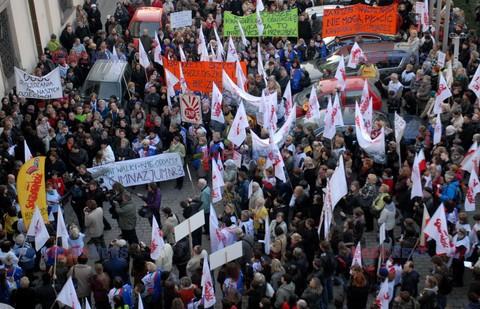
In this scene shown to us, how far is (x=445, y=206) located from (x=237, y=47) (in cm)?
1081

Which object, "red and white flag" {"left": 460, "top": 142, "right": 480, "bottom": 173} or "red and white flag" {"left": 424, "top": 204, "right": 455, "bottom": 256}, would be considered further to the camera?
"red and white flag" {"left": 460, "top": 142, "right": 480, "bottom": 173}

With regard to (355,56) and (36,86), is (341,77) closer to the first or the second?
(355,56)

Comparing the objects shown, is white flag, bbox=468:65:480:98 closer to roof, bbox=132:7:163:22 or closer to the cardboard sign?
the cardboard sign

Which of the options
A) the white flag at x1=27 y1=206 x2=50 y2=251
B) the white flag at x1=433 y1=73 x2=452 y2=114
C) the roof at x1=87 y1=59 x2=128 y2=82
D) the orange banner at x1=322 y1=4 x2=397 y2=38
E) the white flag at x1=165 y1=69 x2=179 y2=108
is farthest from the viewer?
the orange banner at x1=322 y1=4 x2=397 y2=38

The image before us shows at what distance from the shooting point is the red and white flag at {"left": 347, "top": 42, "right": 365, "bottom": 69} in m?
22.2

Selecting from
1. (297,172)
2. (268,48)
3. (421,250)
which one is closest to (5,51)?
(268,48)

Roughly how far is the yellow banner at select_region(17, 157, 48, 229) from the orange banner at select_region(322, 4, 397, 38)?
1095 centimetres

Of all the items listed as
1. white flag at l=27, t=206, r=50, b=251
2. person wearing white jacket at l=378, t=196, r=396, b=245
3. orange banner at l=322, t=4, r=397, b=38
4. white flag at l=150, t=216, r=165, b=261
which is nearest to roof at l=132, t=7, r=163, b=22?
orange banner at l=322, t=4, r=397, b=38

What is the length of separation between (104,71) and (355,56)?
22.4 feet

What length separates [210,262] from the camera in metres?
14.0

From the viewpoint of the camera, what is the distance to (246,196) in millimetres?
17172

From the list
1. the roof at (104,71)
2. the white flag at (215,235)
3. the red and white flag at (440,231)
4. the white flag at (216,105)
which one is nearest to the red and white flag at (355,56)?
the white flag at (216,105)

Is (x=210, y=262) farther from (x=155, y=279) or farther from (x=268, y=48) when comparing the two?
(x=268, y=48)

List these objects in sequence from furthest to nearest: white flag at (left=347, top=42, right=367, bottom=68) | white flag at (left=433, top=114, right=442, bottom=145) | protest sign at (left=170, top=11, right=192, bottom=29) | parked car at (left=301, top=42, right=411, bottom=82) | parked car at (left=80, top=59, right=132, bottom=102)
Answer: protest sign at (left=170, top=11, right=192, bottom=29) → parked car at (left=301, top=42, right=411, bottom=82) → parked car at (left=80, top=59, right=132, bottom=102) → white flag at (left=347, top=42, right=367, bottom=68) → white flag at (left=433, top=114, right=442, bottom=145)
